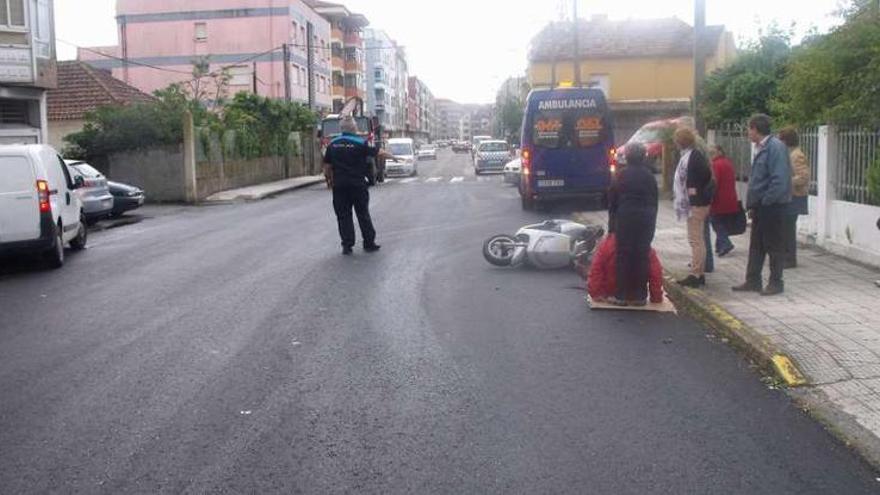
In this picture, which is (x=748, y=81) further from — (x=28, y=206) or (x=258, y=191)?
(x=258, y=191)

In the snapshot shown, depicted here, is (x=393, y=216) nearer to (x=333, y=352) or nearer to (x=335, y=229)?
(x=335, y=229)

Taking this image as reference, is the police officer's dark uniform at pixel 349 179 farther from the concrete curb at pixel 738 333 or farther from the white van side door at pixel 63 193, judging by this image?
the concrete curb at pixel 738 333

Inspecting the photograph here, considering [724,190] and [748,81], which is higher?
[748,81]

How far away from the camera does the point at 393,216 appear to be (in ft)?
67.0

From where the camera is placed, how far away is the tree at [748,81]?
70.4 feet

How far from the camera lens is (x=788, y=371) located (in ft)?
21.8

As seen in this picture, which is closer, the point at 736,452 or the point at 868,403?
the point at 736,452

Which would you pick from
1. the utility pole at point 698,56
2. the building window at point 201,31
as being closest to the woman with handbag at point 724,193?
the utility pole at point 698,56

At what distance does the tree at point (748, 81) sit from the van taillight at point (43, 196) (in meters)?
13.3

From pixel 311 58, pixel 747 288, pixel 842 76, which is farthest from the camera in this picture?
pixel 311 58

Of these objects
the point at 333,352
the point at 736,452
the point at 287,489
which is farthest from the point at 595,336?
the point at 287,489

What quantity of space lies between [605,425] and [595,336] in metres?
2.52

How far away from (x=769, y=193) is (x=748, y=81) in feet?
43.9

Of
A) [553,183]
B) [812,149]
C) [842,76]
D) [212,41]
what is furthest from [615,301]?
[212,41]
